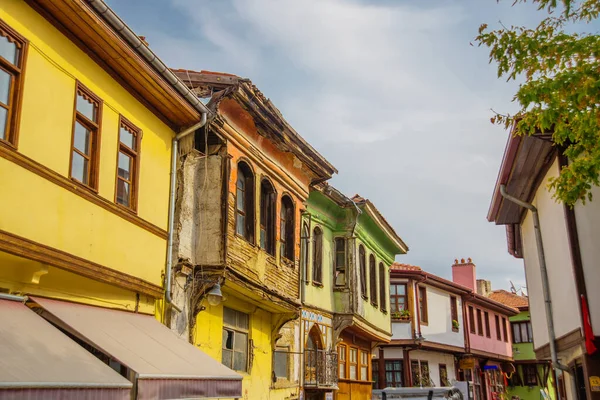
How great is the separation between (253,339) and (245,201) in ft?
10.1

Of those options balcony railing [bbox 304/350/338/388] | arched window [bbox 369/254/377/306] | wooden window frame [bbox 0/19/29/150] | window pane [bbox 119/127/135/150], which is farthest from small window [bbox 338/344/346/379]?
wooden window frame [bbox 0/19/29/150]

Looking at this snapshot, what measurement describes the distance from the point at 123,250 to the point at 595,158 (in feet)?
21.7

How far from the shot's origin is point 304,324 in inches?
736

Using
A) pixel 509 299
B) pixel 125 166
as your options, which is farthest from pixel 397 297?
pixel 125 166

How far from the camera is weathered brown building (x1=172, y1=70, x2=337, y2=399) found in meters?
12.6

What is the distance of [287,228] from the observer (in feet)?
55.0

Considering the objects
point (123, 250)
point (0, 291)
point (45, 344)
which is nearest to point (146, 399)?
point (45, 344)

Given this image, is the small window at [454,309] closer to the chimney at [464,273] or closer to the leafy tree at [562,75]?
the chimney at [464,273]

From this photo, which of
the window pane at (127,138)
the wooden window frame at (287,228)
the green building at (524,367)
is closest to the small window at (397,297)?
the green building at (524,367)

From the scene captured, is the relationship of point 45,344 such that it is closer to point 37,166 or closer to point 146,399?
point 146,399

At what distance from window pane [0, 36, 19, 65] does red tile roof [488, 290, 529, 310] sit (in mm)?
41435

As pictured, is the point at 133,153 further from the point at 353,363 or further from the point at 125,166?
the point at 353,363

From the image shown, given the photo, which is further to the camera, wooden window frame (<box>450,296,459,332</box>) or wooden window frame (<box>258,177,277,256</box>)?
wooden window frame (<box>450,296,459,332</box>)

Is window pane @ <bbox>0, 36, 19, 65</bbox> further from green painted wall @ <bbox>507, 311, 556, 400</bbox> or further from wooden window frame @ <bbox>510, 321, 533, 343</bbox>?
wooden window frame @ <bbox>510, 321, 533, 343</bbox>
